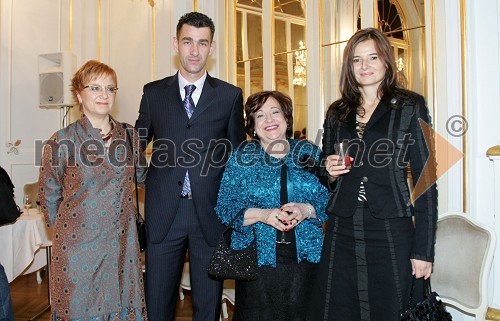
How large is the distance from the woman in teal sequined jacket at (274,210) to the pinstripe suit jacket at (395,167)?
0.71 feet

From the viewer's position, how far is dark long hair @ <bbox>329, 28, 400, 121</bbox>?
1.85m

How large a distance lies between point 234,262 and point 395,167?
81cm

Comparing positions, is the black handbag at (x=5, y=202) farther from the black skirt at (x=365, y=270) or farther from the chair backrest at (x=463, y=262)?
the chair backrest at (x=463, y=262)

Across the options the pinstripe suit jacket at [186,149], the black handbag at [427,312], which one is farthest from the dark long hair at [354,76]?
the black handbag at [427,312]

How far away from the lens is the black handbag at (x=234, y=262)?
76.9 inches

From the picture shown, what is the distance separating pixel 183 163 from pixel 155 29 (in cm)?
273

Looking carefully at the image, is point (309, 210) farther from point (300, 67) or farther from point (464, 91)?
point (300, 67)

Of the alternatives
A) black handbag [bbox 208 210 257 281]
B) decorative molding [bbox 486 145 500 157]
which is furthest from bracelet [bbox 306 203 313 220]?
decorative molding [bbox 486 145 500 157]

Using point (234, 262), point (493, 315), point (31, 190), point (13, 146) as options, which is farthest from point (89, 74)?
point (13, 146)

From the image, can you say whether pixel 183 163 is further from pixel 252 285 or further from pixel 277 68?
pixel 277 68

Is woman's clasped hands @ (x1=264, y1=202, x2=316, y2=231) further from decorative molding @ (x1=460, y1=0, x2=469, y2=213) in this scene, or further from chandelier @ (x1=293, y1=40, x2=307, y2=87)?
chandelier @ (x1=293, y1=40, x2=307, y2=87)

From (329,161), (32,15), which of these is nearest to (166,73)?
(32,15)

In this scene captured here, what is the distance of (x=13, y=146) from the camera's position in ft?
16.3

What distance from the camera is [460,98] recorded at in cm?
288
